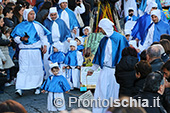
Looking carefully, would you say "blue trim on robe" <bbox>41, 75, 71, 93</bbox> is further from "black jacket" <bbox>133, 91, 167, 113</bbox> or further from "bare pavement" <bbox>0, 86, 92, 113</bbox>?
"black jacket" <bbox>133, 91, 167, 113</bbox>

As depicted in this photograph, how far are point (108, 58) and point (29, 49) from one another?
303 cm

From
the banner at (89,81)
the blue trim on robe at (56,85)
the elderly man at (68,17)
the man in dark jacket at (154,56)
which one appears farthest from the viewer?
the elderly man at (68,17)

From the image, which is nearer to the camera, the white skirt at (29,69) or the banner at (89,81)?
the white skirt at (29,69)

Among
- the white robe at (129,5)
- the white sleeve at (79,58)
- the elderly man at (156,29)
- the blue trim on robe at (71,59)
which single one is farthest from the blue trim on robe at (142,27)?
the white robe at (129,5)

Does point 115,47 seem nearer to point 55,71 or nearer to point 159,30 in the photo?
point 55,71

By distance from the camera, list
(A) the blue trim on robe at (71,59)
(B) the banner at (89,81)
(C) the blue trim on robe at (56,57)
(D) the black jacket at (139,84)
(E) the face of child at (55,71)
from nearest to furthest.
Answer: (D) the black jacket at (139,84) < (E) the face of child at (55,71) < (B) the banner at (89,81) < (C) the blue trim on robe at (56,57) < (A) the blue trim on robe at (71,59)

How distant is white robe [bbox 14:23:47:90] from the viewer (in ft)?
27.2

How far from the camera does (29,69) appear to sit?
843 cm

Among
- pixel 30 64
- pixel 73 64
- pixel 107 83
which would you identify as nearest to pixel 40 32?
pixel 30 64

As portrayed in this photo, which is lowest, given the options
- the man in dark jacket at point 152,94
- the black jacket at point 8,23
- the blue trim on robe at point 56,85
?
the blue trim on robe at point 56,85

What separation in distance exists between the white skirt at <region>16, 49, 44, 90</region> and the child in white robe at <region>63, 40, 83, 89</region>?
93cm

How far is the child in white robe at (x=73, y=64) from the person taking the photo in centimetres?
916

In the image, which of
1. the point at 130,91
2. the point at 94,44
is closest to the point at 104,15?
the point at 94,44

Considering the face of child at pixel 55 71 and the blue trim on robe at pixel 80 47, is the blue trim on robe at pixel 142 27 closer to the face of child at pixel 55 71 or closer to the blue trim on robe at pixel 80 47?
the blue trim on robe at pixel 80 47
